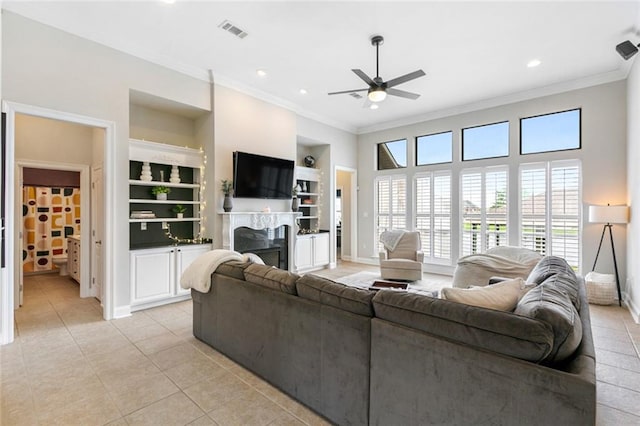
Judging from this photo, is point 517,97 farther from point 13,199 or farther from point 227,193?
point 13,199

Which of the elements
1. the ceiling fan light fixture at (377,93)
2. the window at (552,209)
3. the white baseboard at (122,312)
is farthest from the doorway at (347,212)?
the white baseboard at (122,312)

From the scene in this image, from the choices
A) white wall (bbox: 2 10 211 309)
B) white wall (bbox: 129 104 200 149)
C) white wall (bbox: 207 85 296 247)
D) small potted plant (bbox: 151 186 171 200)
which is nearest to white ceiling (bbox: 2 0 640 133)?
white wall (bbox: 2 10 211 309)

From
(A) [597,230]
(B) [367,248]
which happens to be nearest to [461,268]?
(A) [597,230]

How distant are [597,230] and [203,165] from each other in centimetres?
648

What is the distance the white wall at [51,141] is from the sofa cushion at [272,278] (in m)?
4.15

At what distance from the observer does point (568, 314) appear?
136 cm

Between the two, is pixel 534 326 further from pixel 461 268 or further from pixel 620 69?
pixel 620 69

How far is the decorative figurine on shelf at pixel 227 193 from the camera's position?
16.1ft

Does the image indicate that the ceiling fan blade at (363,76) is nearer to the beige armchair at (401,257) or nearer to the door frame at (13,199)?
the door frame at (13,199)

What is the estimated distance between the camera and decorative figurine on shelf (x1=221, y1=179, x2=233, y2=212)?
490 centimetres

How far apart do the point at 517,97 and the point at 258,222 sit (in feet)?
17.2

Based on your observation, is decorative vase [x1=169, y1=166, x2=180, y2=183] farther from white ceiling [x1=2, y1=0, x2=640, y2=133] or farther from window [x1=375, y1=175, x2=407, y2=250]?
window [x1=375, y1=175, x2=407, y2=250]

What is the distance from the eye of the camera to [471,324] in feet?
4.66

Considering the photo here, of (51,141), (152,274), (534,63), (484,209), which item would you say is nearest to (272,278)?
(152,274)
